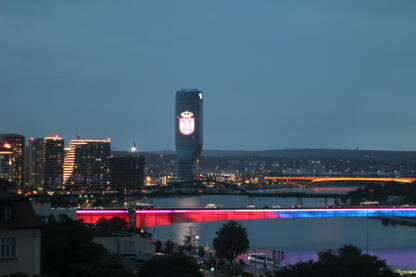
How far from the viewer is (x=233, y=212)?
38500 millimetres

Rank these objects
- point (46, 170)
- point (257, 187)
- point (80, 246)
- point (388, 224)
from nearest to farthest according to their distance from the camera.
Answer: point (80, 246), point (388, 224), point (46, 170), point (257, 187)

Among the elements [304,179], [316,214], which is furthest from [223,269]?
[304,179]

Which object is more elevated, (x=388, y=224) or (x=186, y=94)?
(x=186, y=94)

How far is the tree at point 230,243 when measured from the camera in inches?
1102

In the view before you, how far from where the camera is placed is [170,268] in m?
12.7

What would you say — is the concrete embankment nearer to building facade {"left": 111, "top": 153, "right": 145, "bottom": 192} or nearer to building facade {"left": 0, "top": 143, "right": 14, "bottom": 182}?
building facade {"left": 0, "top": 143, "right": 14, "bottom": 182}

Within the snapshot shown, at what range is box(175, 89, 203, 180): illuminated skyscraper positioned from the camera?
127950mm

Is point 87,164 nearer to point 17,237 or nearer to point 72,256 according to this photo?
point 72,256

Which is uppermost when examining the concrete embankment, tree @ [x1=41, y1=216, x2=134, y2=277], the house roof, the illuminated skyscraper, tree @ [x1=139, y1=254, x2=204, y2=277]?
the illuminated skyscraper

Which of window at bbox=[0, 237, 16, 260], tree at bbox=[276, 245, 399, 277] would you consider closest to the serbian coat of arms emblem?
tree at bbox=[276, 245, 399, 277]

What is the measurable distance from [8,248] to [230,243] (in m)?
19.1

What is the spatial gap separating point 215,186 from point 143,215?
63.9 m

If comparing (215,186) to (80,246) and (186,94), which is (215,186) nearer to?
(186,94)

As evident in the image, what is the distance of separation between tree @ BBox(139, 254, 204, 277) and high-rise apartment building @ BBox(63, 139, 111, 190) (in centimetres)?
8336
